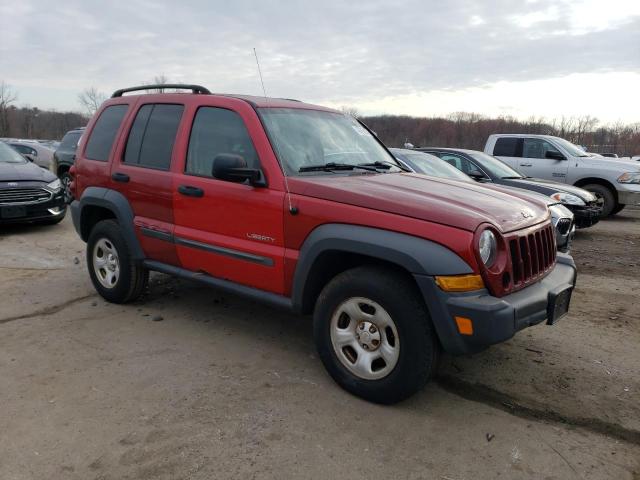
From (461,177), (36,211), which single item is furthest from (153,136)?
(36,211)

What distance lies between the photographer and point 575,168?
435 inches

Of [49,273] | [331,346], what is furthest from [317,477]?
[49,273]

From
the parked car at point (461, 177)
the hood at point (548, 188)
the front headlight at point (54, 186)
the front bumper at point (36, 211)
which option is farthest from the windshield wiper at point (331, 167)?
the front headlight at point (54, 186)

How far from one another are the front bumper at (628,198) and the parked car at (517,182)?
2616mm

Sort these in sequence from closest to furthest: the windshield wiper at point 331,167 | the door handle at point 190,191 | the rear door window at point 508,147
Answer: the windshield wiper at point 331,167, the door handle at point 190,191, the rear door window at point 508,147

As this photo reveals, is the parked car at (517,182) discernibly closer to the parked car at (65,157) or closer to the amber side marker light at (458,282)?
the amber side marker light at (458,282)

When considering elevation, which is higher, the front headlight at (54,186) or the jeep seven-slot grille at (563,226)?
the front headlight at (54,186)

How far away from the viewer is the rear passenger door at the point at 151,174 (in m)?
4.29

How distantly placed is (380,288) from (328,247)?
432 mm

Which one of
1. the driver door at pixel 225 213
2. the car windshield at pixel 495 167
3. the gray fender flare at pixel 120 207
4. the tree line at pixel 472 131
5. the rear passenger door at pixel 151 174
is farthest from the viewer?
the tree line at pixel 472 131

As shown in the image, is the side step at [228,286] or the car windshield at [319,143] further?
the car windshield at [319,143]

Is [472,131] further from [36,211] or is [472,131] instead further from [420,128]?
[36,211]

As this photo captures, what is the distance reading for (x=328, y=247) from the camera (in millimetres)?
3211

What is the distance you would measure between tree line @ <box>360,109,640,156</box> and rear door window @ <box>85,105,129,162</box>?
165 feet
